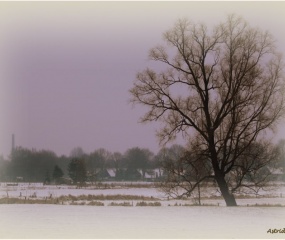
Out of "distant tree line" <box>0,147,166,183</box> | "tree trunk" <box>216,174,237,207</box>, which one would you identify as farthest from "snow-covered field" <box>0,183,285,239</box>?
"distant tree line" <box>0,147,166,183</box>

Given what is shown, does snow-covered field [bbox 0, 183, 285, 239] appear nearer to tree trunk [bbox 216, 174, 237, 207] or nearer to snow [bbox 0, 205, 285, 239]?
snow [bbox 0, 205, 285, 239]

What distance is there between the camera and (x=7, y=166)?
351 feet

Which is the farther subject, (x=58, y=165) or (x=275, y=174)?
(x=58, y=165)

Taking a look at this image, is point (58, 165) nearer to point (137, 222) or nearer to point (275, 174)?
point (275, 174)

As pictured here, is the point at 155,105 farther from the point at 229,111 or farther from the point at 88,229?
the point at 88,229

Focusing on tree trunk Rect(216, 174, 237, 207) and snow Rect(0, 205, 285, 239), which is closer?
snow Rect(0, 205, 285, 239)

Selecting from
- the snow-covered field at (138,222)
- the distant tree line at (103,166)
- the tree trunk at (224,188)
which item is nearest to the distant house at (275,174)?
the distant tree line at (103,166)

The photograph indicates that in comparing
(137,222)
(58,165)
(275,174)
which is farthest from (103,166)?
(137,222)

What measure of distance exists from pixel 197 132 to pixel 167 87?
349cm

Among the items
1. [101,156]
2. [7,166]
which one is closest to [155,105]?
[7,166]

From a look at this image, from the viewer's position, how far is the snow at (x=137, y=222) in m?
16.8

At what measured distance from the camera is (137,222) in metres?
19.9

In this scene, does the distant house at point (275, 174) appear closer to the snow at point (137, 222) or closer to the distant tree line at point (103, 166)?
the distant tree line at point (103, 166)

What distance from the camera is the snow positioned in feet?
55.1
